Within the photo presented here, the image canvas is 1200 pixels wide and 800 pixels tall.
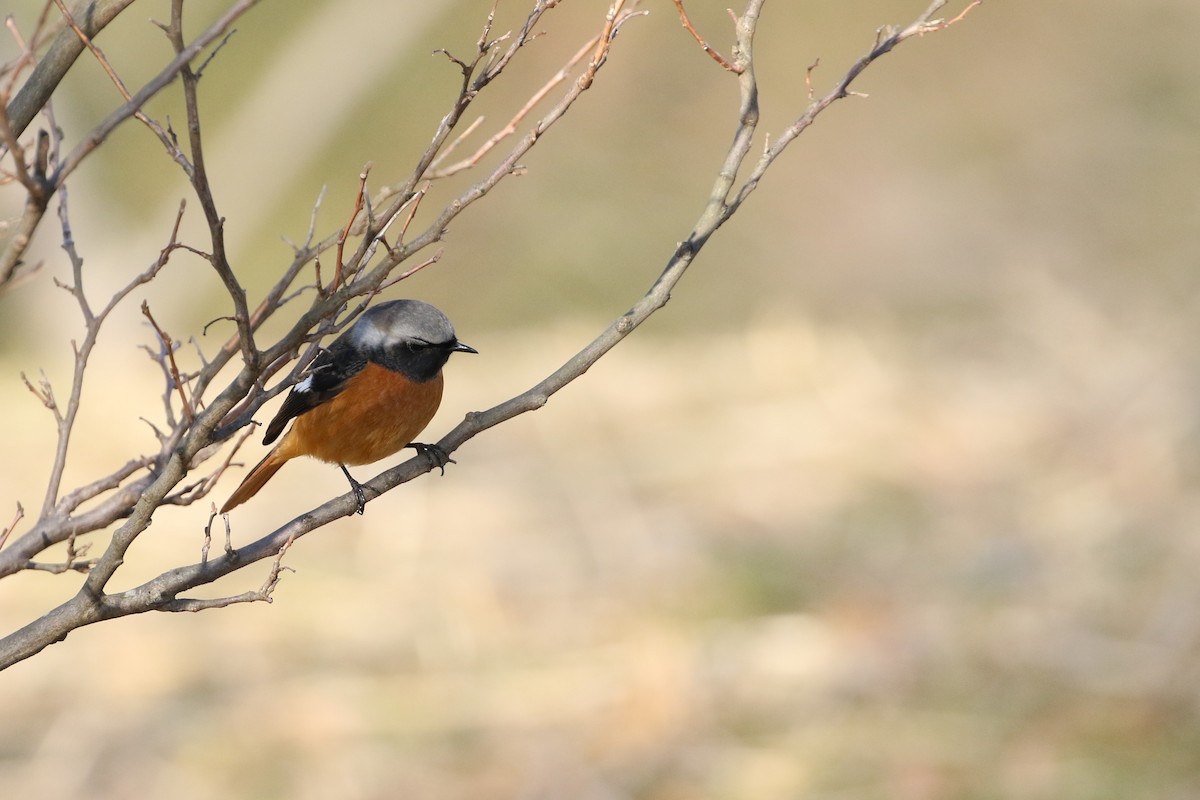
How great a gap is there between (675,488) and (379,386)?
380 cm

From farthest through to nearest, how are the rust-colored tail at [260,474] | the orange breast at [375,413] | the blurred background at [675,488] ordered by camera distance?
the blurred background at [675,488] < the rust-colored tail at [260,474] < the orange breast at [375,413]

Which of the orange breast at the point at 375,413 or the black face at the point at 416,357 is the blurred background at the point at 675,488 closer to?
the orange breast at the point at 375,413

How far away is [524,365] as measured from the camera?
890 centimetres

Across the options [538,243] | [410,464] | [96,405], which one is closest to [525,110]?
[410,464]

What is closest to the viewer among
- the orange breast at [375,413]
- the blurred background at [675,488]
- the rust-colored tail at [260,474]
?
the orange breast at [375,413]

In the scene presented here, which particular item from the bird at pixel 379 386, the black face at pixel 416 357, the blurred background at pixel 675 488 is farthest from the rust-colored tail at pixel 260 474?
the blurred background at pixel 675 488

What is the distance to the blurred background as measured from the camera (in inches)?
219

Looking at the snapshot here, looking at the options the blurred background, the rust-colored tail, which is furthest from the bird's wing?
the blurred background

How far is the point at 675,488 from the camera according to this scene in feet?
24.4

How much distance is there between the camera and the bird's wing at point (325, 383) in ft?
12.7

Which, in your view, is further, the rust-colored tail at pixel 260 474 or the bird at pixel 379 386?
the rust-colored tail at pixel 260 474

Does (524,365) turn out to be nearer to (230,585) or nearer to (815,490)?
(815,490)

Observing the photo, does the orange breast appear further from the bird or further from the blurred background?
the blurred background

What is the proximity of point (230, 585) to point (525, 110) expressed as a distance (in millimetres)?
Result: 4624
